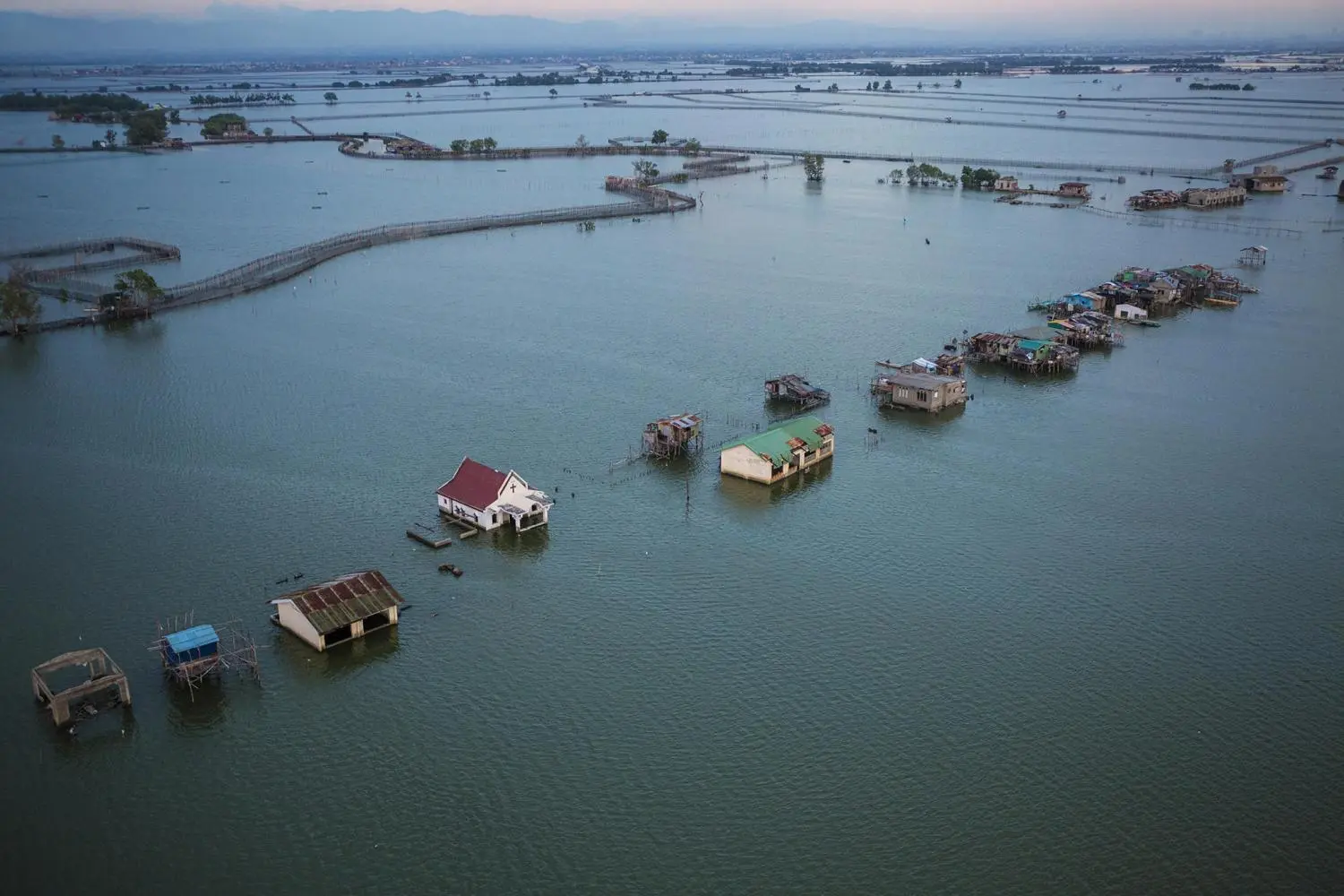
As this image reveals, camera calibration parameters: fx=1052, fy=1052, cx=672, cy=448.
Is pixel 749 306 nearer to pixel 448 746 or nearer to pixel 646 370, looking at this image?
pixel 646 370

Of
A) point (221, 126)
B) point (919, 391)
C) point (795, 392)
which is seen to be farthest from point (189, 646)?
point (221, 126)

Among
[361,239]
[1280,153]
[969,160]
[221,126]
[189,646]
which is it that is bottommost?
[189,646]

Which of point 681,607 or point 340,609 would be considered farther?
point 681,607

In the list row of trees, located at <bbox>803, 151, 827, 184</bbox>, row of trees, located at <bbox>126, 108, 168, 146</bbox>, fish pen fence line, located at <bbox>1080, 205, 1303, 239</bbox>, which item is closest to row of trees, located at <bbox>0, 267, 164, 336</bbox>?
row of trees, located at <bbox>803, 151, 827, 184</bbox>

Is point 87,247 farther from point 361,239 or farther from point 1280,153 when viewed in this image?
point 1280,153

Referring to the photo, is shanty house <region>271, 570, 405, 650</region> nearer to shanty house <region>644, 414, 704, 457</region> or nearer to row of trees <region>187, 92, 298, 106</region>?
shanty house <region>644, 414, 704, 457</region>

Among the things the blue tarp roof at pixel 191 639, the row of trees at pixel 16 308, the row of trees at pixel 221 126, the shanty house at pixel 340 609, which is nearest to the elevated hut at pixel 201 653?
the blue tarp roof at pixel 191 639

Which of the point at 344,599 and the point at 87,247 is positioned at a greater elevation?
the point at 87,247

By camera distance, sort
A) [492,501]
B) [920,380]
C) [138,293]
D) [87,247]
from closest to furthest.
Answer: [492,501], [920,380], [138,293], [87,247]
